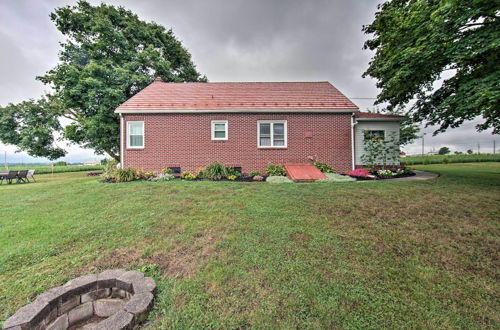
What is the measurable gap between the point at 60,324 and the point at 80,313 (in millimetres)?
170

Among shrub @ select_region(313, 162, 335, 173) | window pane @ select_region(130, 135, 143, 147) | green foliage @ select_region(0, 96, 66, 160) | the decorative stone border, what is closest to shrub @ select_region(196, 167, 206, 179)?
window pane @ select_region(130, 135, 143, 147)

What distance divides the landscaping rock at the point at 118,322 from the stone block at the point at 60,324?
774 millimetres

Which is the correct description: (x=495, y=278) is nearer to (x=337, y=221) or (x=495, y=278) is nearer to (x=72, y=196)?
(x=337, y=221)

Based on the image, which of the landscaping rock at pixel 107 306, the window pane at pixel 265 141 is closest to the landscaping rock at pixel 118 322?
the landscaping rock at pixel 107 306

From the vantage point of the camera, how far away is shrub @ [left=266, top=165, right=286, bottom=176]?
9.52 metres

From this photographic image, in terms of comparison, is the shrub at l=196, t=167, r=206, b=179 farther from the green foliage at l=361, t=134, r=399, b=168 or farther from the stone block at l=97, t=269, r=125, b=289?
the green foliage at l=361, t=134, r=399, b=168

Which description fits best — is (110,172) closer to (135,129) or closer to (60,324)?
(135,129)

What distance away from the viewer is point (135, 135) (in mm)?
10148

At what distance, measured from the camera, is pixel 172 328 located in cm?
177

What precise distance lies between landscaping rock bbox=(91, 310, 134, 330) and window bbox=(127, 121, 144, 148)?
9.81 meters

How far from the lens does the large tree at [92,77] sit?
12359 mm

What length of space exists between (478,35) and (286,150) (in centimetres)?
742

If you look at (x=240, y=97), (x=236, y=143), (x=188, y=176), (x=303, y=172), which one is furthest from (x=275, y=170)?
(x=240, y=97)

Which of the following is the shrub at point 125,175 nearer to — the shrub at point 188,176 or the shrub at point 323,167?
the shrub at point 188,176
